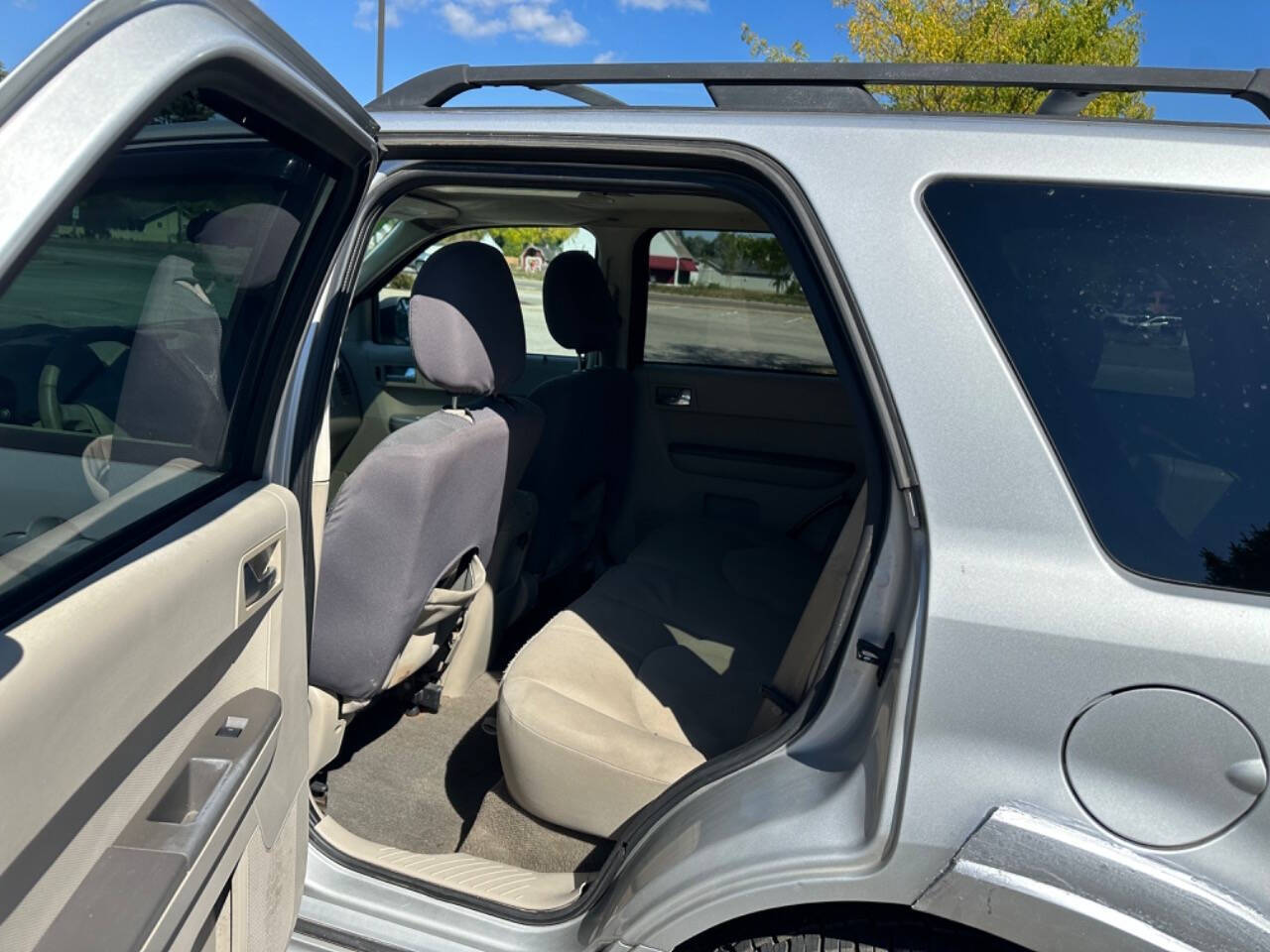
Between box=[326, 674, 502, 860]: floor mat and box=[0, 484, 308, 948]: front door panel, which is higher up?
box=[0, 484, 308, 948]: front door panel

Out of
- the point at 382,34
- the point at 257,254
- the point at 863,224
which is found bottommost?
the point at 257,254

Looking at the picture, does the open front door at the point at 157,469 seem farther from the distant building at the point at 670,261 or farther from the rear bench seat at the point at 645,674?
the distant building at the point at 670,261

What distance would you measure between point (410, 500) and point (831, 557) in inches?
34.8

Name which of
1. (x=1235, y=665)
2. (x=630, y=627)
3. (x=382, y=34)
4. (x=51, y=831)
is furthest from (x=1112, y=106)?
(x=51, y=831)

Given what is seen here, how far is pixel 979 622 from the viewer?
120 centimetres

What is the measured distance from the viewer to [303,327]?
1.53m

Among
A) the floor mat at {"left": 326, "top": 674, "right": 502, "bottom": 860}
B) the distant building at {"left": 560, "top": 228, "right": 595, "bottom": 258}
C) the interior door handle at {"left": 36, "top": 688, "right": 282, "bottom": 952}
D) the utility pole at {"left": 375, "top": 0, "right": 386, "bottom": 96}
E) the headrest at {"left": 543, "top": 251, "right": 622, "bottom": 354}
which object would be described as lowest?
the floor mat at {"left": 326, "top": 674, "right": 502, "bottom": 860}

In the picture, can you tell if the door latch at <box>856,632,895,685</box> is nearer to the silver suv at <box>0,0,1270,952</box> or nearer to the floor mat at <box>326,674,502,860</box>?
the silver suv at <box>0,0,1270,952</box>

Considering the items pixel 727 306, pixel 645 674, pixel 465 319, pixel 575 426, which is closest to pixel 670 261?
pixel 727 306

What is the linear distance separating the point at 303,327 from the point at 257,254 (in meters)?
0.15

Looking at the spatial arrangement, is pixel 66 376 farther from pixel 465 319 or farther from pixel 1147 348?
→ pixel 1147 348

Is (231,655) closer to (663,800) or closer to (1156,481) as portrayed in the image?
(663,800)

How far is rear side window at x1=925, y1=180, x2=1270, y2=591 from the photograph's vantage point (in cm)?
117

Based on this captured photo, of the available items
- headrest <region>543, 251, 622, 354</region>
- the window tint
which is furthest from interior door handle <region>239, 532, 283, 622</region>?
headrest <region>543, 251, 622, 354</region>
